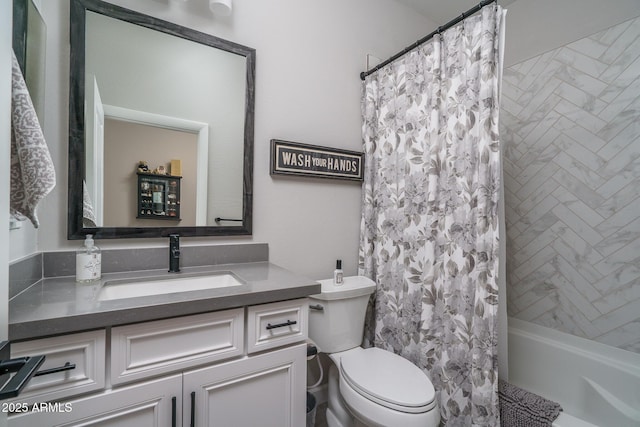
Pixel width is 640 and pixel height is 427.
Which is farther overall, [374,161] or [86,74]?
[374,161]

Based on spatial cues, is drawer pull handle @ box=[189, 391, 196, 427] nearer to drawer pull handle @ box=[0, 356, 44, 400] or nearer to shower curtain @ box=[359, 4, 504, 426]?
drawer pull handle @ box=[0, 356, 44, 400]

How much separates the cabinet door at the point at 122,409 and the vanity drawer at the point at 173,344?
4cm

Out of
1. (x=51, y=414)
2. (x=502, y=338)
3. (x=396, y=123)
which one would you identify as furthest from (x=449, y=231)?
(x=51, y=414)

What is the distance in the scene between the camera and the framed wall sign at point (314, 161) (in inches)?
65.8

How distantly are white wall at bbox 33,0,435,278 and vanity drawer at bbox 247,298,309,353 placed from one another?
0.57 meters

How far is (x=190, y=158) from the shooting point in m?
1.45

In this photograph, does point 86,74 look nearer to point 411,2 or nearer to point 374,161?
point 374,161

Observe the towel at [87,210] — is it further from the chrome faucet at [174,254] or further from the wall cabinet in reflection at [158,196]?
the chrome faucet at [174,254]

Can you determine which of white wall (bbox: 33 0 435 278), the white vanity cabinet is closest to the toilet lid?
the white vanity cabinet

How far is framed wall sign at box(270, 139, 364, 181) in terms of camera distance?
5.48 ft

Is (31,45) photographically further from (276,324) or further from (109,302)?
(276,324)

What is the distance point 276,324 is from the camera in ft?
3.65

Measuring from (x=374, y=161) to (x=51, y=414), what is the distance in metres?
1.86

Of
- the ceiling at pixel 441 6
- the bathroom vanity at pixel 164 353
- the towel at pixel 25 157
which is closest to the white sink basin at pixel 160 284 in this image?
the bathroom vanity at pixel 164 353
